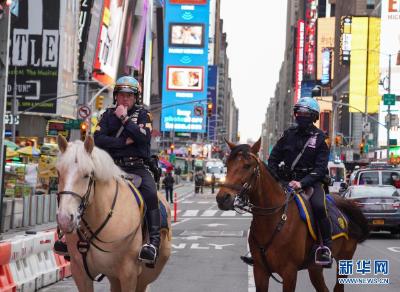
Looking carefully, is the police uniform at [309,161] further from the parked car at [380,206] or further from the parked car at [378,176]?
the parked car at [378,176]

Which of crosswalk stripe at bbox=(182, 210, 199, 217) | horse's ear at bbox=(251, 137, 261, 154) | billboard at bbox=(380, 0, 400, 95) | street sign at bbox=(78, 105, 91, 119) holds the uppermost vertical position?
billboard at bbox=(380, 0, 400, 95)

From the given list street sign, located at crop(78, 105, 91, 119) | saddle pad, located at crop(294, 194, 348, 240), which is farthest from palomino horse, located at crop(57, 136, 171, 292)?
street sign, located at crop(78, 105, 91, 119)

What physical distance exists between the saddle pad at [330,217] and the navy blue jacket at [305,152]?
0.23 meters

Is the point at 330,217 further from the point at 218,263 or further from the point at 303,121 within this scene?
the point at 218,263

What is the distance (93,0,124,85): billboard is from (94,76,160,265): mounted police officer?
211 feet

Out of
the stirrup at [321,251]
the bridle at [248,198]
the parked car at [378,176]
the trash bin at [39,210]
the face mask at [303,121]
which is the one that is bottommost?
the trash bin at [39,210]

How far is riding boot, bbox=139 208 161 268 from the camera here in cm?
833

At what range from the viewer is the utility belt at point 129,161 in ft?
29.4

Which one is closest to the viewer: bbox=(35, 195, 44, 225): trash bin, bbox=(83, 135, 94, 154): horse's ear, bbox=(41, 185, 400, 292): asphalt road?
bbox=(83, 135, 94, 154): horse's ear

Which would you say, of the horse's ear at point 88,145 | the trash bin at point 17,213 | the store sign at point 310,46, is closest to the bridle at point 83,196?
the horse's ear at point 88,145

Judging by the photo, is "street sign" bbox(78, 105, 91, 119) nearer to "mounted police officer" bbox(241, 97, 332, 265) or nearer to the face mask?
"mounted police officer" bbox(241, 97, 332, 265)

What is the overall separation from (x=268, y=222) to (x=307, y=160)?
1.06m

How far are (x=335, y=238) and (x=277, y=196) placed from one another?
142 centimetres

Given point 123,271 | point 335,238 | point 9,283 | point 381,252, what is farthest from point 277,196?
point 381,252
